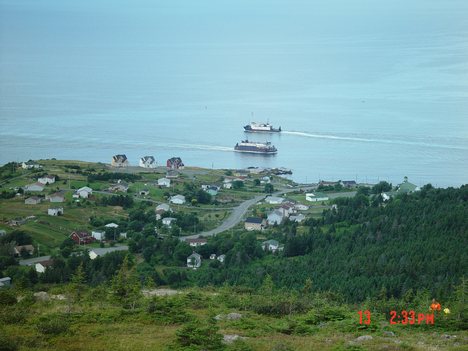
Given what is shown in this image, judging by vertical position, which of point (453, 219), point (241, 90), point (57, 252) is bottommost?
point (57, 252)

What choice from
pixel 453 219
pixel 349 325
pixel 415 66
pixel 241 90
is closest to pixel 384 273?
pixel 453 219

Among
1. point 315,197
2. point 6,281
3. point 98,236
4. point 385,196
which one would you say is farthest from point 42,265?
point 315,197

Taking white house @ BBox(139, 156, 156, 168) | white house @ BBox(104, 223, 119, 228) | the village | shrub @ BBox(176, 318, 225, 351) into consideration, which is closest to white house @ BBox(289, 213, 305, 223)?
the village

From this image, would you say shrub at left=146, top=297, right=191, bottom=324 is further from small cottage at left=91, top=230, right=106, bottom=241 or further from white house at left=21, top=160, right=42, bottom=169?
white house at left=21, top=160, right=42, bottom=169

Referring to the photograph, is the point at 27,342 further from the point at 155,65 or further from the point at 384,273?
the point at 155,65

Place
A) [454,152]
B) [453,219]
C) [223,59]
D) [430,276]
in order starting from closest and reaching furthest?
[430,276] < [453,219] < [454,152] < [223,59]

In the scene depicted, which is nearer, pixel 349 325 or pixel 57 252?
pixel 349 325

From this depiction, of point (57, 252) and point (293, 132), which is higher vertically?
point (293, 132)
